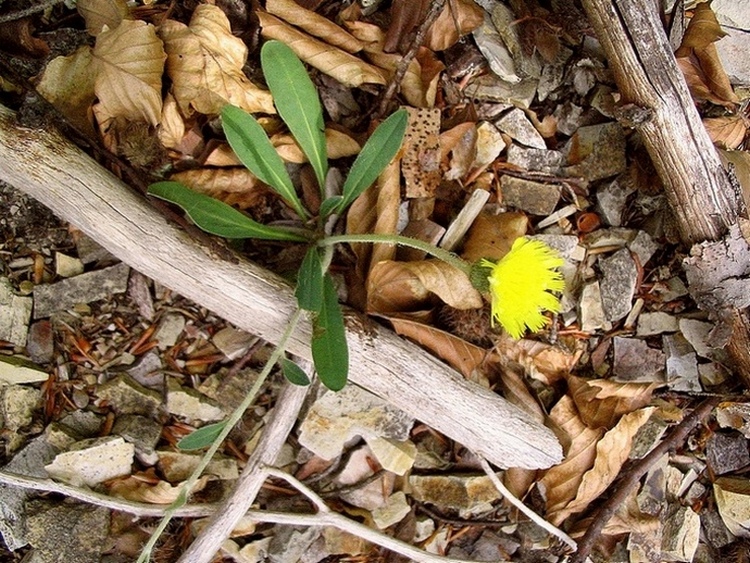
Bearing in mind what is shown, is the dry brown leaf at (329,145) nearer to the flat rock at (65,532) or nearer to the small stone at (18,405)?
the small stone at (18,405)

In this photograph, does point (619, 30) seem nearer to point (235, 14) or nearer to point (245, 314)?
point (235, 14)

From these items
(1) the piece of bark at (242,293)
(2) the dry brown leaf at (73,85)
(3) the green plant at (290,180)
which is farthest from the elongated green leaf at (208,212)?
(2) the dry brown leaf at (73,85)

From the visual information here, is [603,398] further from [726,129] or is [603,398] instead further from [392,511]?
[726,129]

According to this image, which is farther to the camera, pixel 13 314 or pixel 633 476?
pixel 633 476

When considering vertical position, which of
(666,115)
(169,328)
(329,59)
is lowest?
(169,328)

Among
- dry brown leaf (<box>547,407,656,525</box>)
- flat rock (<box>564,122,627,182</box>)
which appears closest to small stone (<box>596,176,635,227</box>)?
flat rock (<box>564,122,627,182</box>)

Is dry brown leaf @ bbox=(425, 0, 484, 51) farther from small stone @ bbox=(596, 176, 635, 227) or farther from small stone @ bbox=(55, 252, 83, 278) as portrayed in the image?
small stone @ bbox=(55, 252, 83, 278)

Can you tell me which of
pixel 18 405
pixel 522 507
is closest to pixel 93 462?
pixel 18 405
